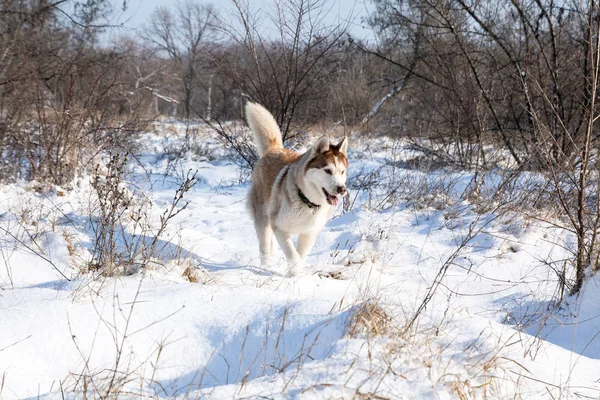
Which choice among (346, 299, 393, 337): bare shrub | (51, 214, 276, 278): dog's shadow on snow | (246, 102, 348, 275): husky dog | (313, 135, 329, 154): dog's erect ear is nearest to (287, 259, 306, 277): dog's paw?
(246, 102, 348, 275): husky dog

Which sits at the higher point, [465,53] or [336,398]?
[465,53]

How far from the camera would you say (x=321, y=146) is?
13.5ft

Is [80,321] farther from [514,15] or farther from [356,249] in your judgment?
[514,15]

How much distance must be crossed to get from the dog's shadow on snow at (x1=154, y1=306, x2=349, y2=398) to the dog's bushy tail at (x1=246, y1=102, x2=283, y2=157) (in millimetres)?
2904

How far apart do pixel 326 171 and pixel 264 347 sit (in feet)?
6.91

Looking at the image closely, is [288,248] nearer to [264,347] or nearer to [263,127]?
[263,127]

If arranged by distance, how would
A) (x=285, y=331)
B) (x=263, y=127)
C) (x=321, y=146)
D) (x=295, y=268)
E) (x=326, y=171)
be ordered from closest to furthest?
1. (x=285, y=331)
2. (x=295, y=268)
3. (x=326, y=171)
4. (x=321, y=146)
5. (x=263, y=127)

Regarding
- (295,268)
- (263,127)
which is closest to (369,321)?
(295,268)

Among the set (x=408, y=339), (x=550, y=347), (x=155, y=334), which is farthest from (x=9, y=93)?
(x=550, y=347)

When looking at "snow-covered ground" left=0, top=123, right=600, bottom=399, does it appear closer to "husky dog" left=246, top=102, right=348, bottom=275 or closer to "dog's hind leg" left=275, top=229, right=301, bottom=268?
"dog's hind leg" left=275, top=229, right=301, bottom=268

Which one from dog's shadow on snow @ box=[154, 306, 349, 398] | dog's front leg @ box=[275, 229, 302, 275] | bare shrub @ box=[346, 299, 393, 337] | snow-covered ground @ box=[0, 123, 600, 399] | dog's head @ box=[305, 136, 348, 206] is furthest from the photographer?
dog's head @ box=[305, 136, 348, 206]

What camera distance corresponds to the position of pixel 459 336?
7.13 ft

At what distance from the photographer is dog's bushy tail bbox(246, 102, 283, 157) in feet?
15.9

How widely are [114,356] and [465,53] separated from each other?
20.5ft
